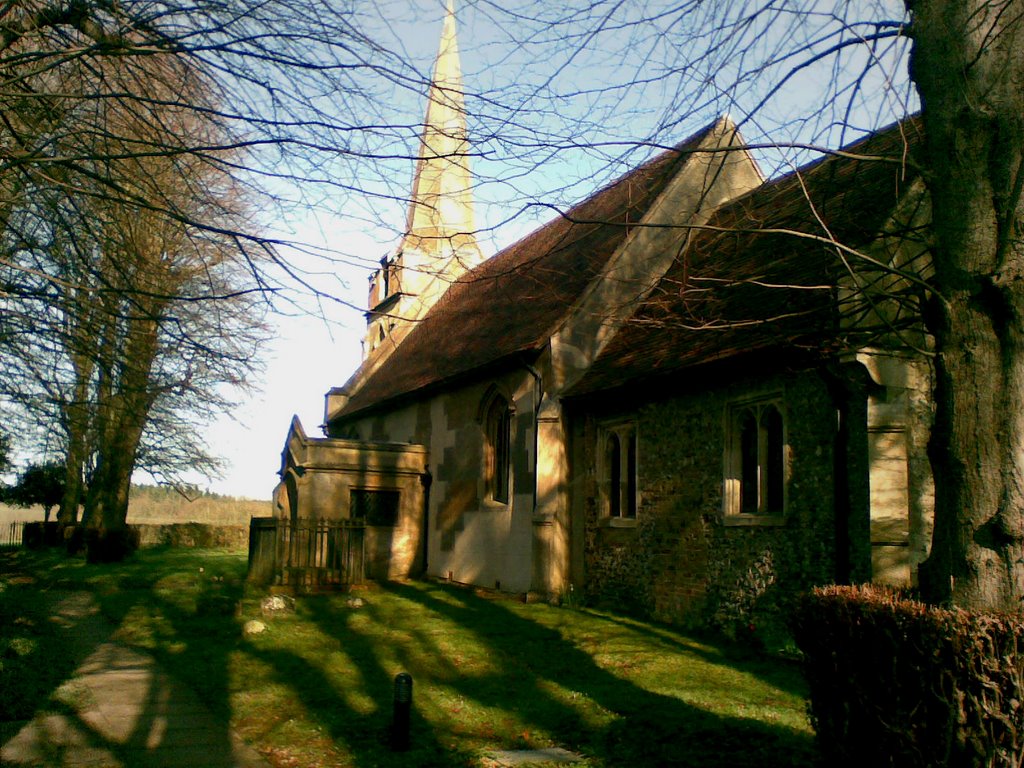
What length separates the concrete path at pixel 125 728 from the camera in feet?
21.4

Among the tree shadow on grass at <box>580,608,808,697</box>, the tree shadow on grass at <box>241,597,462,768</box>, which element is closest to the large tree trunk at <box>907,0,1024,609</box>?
the tree shadow on grass at <box>241,597,462,768</box>

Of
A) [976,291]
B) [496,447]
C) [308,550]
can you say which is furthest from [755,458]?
[308,550]

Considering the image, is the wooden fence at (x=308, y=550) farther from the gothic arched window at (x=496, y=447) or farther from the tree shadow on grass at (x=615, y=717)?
the tree shadow on grass at (x=615, y=717)

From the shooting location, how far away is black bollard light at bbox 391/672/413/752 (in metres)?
6.92

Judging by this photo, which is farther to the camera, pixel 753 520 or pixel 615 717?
pixel 753 520

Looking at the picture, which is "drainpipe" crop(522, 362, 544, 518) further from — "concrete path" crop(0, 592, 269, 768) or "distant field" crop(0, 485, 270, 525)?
"distant field" crop(0, 485, 270, 525)

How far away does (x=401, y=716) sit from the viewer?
22.9 feet

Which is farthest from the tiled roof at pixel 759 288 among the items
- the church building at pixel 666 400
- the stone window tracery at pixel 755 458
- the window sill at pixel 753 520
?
the window sill at pixel 753 520

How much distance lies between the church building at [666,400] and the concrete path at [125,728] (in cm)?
347

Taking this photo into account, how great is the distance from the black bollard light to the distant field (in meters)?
45.0

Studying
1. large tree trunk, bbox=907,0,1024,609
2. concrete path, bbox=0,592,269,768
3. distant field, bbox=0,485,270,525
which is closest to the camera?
large tree trunk, bbox=907,0,1024,609

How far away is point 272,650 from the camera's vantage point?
11.1 meters

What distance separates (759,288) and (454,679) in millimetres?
7168

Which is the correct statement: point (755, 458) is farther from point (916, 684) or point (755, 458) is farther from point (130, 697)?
point (130, 697)
